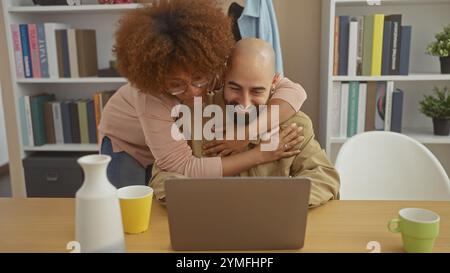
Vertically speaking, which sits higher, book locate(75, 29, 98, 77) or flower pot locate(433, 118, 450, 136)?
book locate(75, 29, 98, 77)

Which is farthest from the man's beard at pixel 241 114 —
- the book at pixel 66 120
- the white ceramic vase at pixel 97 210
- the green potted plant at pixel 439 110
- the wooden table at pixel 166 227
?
the book at pixel 66 120

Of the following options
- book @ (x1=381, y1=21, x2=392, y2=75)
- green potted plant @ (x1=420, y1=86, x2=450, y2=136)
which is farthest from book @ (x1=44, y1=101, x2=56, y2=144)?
green potted plant @ (x1=420, y1=86, x2=450, y2=136)

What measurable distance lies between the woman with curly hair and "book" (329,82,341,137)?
108 cm

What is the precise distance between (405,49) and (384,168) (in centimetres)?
108

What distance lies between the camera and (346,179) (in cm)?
149

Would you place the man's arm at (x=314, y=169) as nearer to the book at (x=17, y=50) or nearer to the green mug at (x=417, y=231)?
the green mug at (x=417, y=231)

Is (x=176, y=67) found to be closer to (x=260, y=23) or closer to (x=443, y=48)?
(x=260, y=23)

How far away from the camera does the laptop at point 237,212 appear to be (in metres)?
0.84

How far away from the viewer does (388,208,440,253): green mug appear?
89 cm

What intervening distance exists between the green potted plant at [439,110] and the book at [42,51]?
218cm

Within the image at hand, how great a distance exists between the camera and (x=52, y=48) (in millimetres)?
2541

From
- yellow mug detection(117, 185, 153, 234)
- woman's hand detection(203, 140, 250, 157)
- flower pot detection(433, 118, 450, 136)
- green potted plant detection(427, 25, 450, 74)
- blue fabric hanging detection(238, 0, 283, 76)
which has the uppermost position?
blue fabric hanging detection(238, 0, 283, 76)

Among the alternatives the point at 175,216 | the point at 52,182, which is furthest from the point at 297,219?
the point at 52,182

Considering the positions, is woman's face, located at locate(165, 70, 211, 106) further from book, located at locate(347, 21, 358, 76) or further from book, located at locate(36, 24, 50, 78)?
book, located at locate(36, 24, 50, 78)
